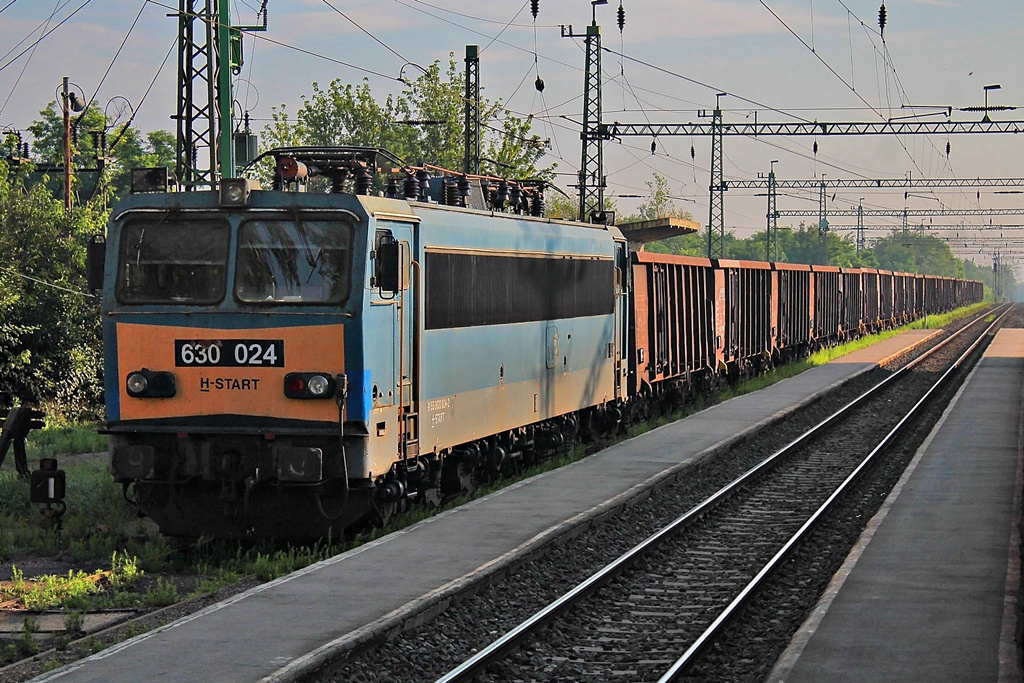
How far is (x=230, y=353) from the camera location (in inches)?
453

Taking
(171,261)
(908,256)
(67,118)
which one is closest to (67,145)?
(67,118)

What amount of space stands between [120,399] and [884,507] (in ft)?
25.6

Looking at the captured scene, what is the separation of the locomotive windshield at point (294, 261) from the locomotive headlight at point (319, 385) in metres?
0.62

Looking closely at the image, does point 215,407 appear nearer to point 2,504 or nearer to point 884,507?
point 2,504

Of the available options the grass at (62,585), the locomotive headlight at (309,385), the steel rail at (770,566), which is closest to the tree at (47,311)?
the steel rail at (770,566)

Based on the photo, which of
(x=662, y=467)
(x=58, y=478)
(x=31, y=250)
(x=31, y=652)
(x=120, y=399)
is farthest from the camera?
(x=31, y=250)

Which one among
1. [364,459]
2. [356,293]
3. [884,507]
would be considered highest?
[356,293]

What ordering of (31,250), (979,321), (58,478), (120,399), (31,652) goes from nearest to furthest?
1. (31,652)
2. (120,399)
3. (58,478)
4. (31,250)
5. (979,321)

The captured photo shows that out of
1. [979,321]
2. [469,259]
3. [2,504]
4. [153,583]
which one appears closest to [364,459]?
[153,583]

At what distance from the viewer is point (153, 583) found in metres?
11.0

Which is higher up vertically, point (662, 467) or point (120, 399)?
point (120, 399)

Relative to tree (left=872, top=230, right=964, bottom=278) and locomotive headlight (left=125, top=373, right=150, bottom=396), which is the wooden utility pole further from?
tree (left=872, top=230, right=964, bottom=278)

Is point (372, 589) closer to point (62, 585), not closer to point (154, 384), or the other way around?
point (62, 585)

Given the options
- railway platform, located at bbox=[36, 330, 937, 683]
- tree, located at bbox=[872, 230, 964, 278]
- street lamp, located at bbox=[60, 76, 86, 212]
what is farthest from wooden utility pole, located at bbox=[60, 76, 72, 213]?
tree, located at bbox=[872, 230, 964, 278]
